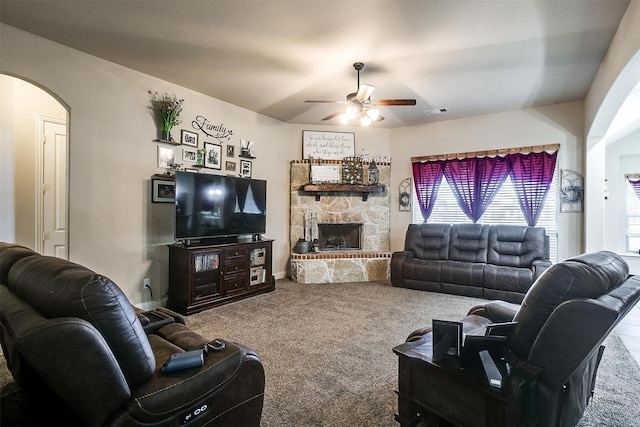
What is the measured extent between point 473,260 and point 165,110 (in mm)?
4790

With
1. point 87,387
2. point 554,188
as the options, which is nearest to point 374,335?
point 87,387

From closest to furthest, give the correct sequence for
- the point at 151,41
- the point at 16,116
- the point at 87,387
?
the point at 87,387 < the point at 151,41 < the point at 16,116

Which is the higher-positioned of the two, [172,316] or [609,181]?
[609,181]

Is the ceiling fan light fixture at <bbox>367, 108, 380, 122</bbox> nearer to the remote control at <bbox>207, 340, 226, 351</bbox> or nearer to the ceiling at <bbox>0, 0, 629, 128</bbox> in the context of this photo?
the ceiling at <bbox>0, 0, 629, 128</bbox>

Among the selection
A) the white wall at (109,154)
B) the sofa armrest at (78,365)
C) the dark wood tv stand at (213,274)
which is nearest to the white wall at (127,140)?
the white wall at (109,154)

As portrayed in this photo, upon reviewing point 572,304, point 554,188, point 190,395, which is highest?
point 554,188

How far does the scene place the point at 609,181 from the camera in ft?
20.7

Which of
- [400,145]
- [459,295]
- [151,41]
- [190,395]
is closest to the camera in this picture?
[190,395]

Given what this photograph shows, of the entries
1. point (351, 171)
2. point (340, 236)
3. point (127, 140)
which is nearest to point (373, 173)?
point (351, 171)

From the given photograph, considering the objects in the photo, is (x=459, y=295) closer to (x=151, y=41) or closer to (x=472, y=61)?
(x=472, y=61)

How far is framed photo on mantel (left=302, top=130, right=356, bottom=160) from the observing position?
576cm

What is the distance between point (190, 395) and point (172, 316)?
3.51ft

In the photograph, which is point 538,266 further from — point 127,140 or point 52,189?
point 52,189

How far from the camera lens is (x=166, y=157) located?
13.2 feet
